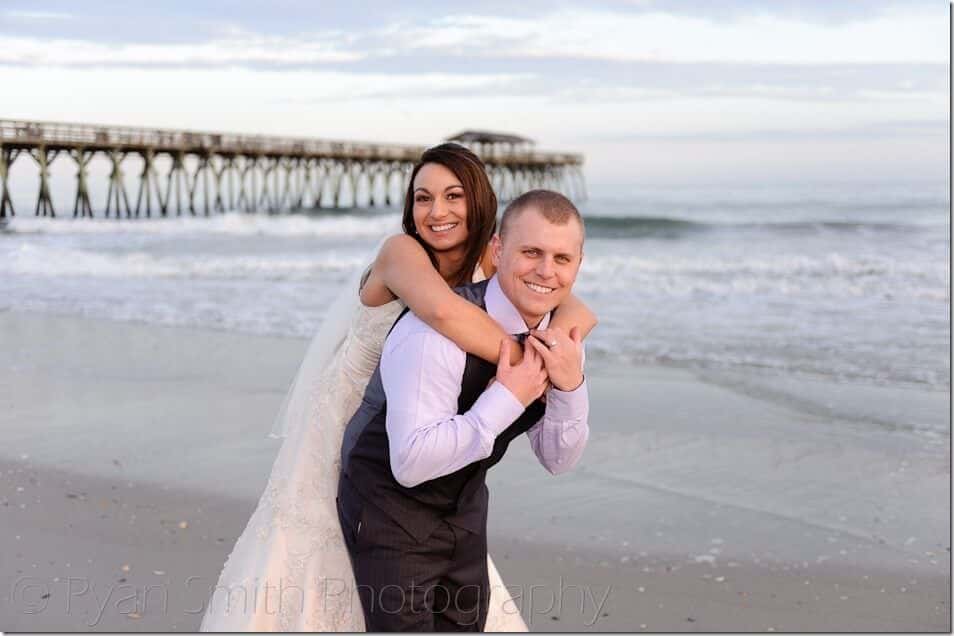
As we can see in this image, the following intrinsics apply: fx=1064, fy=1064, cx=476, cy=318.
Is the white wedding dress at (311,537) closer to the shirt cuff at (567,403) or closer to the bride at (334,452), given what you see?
the bride at (334,452)

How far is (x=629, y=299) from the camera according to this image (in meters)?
14.8

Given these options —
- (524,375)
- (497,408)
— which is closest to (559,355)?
(524,375)

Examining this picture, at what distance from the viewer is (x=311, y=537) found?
289 centimetres

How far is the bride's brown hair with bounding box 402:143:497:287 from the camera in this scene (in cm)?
282

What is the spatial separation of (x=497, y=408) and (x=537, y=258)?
352mm

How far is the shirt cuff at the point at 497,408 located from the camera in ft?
7.40

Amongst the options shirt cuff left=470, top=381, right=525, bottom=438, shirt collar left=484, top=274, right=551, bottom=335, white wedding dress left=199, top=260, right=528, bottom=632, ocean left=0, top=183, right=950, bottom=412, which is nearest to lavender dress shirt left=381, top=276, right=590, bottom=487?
shirt cuff left=470, top=381, right=525, bottom=438

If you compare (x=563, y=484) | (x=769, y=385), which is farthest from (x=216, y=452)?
(x=769, y=385)

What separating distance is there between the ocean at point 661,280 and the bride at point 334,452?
58 centimetres

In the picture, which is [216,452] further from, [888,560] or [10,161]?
[10,161]

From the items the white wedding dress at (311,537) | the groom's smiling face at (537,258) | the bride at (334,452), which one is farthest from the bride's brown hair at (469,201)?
the groom's smiling face at (537,258)

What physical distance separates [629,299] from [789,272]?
5.74 metres

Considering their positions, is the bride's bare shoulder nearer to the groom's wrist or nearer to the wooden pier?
the groom's wrist

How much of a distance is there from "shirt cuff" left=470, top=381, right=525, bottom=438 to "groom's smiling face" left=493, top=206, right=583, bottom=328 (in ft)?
0.81
